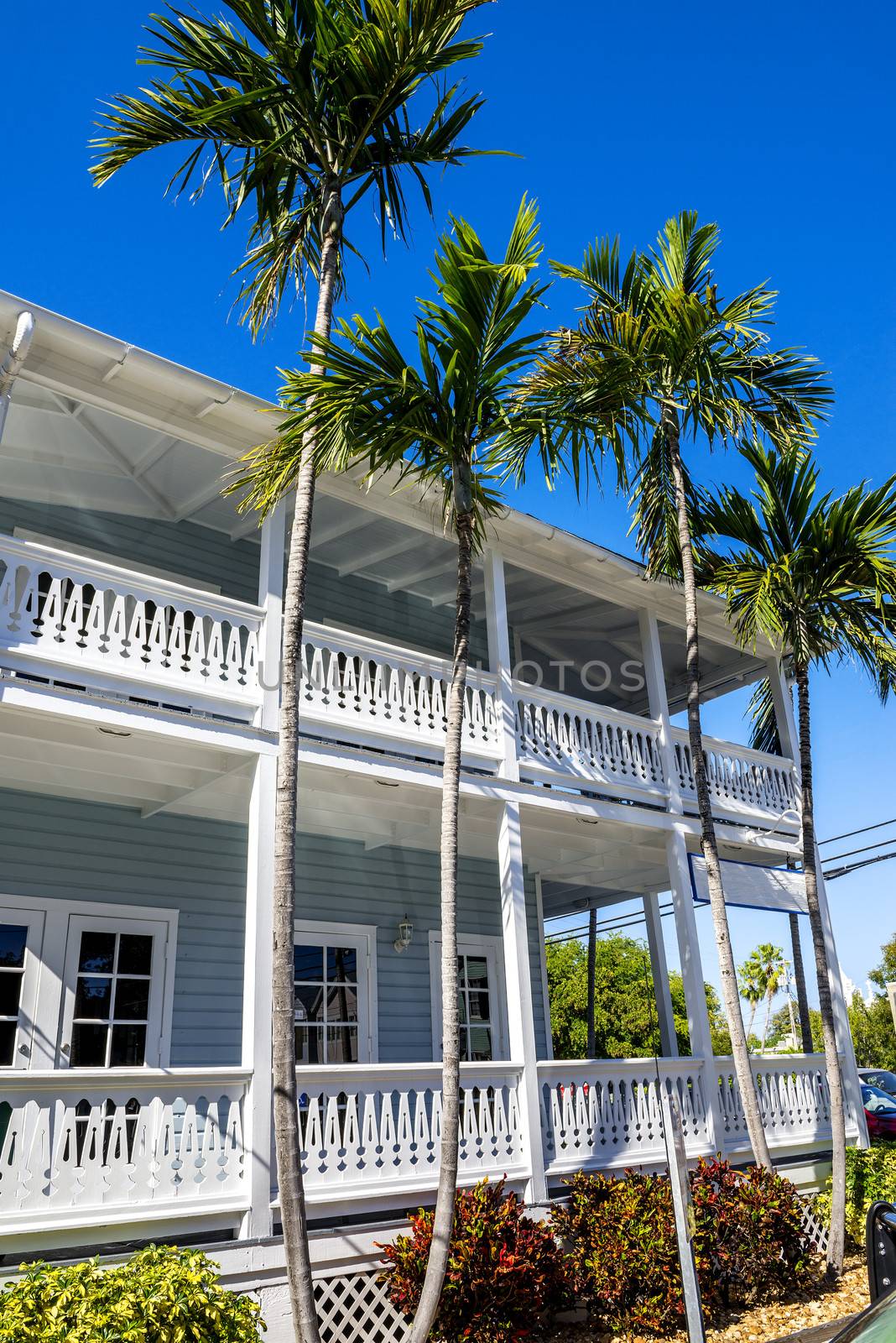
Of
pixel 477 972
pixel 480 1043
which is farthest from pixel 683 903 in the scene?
pixel 480 1043

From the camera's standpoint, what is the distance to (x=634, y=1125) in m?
→ 9.97

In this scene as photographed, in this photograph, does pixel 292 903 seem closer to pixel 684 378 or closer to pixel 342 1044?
pixel 342 1044

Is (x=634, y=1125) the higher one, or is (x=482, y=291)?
(x=482, y=291)

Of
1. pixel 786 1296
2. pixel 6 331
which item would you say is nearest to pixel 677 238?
pixel 6 331

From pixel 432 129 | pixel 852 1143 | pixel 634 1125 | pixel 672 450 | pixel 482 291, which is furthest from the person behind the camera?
pixel 852 1143

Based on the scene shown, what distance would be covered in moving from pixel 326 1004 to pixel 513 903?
9.88ft

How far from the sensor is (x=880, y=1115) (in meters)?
15.6

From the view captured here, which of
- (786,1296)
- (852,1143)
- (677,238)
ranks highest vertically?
(677,238)

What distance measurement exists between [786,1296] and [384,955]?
527cm

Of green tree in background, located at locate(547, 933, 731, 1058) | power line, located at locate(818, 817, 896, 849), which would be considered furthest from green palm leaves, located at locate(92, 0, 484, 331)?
green tree in background, located at locate(547, 933, 731, 1058)

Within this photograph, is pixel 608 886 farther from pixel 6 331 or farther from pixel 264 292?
pixel 6 331

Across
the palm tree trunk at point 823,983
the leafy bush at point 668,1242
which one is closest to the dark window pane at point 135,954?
the leafy bush at point 668,1242

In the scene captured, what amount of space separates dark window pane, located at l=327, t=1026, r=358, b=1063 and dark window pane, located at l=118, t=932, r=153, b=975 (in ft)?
7.72

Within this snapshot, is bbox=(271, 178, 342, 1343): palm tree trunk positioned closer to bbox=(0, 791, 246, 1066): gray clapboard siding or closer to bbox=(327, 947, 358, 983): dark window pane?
bbox=(0, 791, 246, 1066): gray clapboard siding
